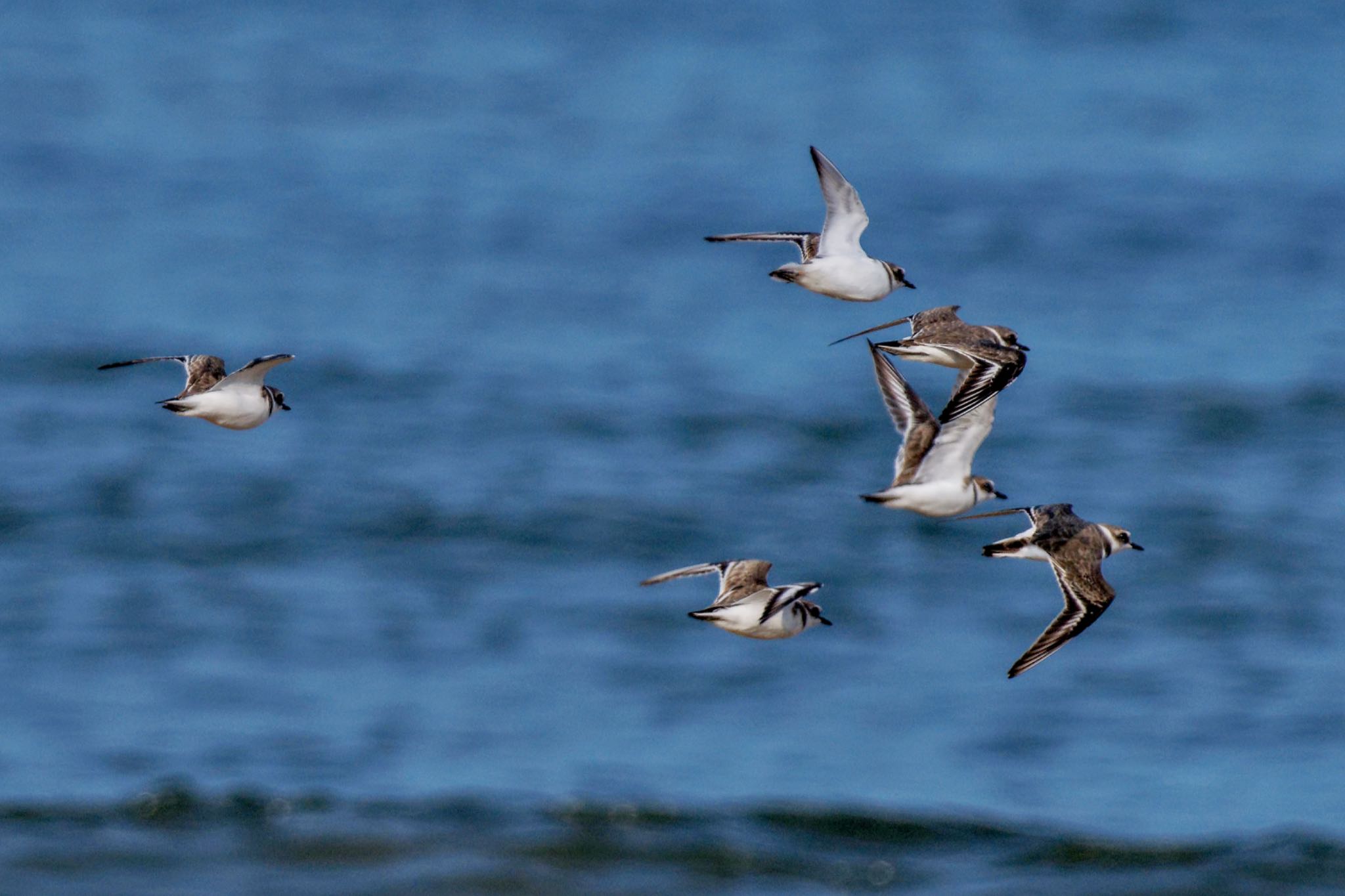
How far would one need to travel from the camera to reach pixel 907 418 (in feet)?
24.5

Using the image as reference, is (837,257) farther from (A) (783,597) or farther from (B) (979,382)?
(A) (783,597)

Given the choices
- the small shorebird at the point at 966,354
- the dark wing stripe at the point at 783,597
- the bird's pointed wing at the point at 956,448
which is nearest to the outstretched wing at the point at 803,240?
the small shorebird at the point at 966,354

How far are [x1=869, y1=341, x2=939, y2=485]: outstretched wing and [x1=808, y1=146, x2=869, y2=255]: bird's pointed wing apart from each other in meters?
0.73

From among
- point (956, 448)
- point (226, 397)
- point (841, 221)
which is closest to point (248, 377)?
point (226, 397)

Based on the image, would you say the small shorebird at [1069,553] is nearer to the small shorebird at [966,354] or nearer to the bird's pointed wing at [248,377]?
the small shorebird at [966,354]

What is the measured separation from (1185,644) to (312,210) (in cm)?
1802

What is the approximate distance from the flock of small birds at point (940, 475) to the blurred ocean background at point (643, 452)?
690cm

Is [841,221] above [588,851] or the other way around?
above

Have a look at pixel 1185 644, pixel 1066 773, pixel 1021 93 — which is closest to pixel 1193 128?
pixel 1021 93

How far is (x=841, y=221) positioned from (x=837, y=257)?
0.74 feet

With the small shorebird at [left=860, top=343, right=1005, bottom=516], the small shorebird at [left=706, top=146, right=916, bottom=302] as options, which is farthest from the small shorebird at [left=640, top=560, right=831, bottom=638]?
the small shorebird at [left=706, top=146, right=916, bottom=302]

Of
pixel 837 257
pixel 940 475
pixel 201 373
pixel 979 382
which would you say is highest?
pixel 837 257

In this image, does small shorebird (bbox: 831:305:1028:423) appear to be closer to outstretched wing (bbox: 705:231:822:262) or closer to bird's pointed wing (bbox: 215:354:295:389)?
outstretched wing (bbox: 705:231:822:262)

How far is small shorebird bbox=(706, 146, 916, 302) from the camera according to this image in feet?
25.3
